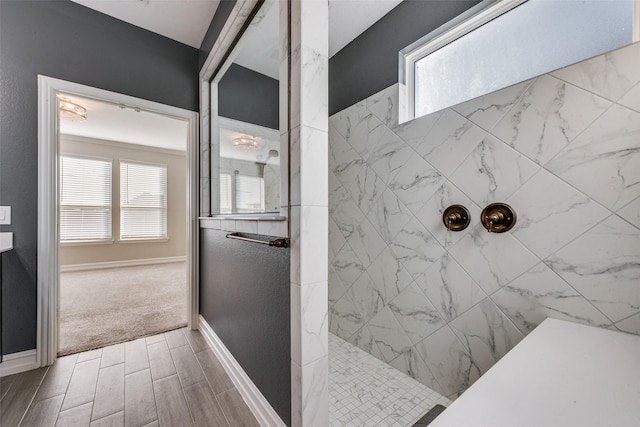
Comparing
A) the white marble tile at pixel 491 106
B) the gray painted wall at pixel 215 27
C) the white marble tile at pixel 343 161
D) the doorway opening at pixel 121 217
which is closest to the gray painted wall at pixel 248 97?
the gray painted wall at pixel 215 27

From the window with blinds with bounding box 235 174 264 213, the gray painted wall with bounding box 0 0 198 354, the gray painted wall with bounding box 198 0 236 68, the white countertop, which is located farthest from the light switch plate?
the white countertop

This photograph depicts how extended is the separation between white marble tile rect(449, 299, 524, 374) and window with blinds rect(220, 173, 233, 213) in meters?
1.71

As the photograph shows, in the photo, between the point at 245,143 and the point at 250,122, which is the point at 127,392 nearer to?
the point at 245,143

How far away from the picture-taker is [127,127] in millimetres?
4094

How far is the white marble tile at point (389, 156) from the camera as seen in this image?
1771mm

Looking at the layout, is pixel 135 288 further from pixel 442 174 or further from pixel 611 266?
pixel 611 266

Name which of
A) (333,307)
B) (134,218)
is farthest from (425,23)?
(134,218)

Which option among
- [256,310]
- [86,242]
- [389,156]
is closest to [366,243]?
[389,156]

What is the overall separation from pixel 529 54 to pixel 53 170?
3106 mm

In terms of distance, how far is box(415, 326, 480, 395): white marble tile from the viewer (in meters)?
1.44

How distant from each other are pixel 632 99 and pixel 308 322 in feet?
5.03

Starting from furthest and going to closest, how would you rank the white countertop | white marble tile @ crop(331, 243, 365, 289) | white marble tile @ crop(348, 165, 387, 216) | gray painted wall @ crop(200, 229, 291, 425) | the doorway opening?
the doorway opening → white marble tile @ crop(331, 243, 365, 289) → white marble tile @ crop(348, 165, 387, 216) → gray painted wall @ crop(200, 229, 291, 425) → the white countertop

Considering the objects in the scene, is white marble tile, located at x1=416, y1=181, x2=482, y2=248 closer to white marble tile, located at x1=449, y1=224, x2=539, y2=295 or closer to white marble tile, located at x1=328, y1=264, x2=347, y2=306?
white marble tile, located at x1=449, y1=224, x2=539, y2=295

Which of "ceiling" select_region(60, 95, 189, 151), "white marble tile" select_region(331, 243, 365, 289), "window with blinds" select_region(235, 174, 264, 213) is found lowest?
"white marble tile" select_region(331, 243, 365, 289)
